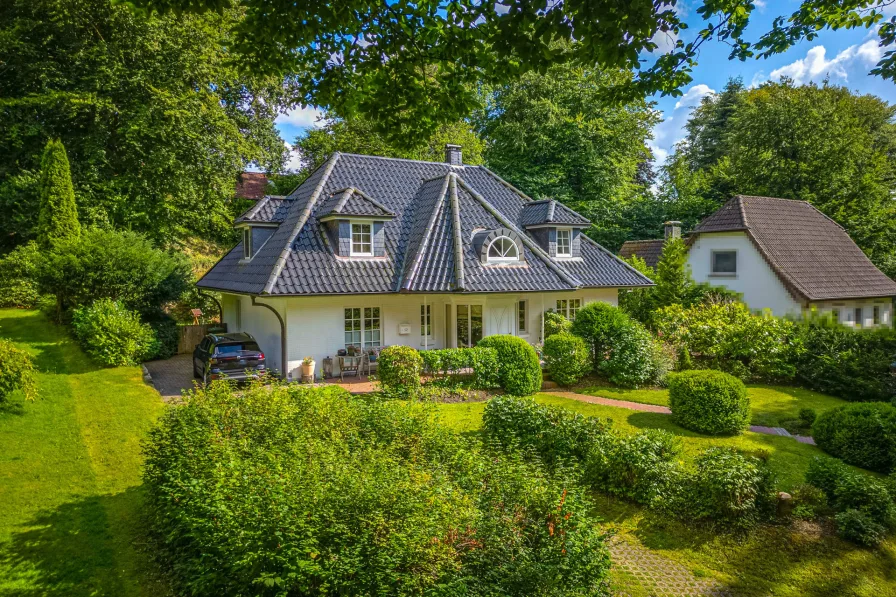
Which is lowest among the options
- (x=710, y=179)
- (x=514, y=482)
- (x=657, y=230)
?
(x=514, y=482)

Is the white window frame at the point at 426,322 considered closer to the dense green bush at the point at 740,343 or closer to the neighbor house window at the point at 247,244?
the neighbor house window at the point at 247,244

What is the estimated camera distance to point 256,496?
17.5 ft

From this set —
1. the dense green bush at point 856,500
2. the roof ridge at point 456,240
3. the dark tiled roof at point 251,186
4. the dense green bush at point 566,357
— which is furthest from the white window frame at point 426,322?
the dark tiled roof at point 251,186

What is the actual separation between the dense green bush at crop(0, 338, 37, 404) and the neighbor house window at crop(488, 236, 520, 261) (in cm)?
1325

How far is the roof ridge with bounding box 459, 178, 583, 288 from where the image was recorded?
20156mm

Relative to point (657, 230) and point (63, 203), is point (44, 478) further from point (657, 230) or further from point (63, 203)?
point (657, 230)

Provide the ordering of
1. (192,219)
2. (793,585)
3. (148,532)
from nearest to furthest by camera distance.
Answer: (793,585), (148,532), (192,219)

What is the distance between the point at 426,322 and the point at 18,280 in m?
19.0

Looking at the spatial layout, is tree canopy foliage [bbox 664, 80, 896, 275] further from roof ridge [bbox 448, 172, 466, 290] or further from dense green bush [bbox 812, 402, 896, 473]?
dense green bush [bbox 812, 402, 896, 473]

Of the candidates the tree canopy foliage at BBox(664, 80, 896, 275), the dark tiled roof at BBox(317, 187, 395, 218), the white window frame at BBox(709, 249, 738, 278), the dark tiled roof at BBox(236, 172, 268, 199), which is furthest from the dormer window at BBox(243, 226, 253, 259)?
the tree canopy foliage at BBox(664, 80, 896, 275)

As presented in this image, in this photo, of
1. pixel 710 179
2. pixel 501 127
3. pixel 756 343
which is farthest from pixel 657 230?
pixel 756 343

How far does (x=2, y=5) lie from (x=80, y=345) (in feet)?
59.7

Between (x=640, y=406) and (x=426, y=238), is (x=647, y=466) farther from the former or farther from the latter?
(x=426, y=238)

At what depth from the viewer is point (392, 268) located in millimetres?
18859
